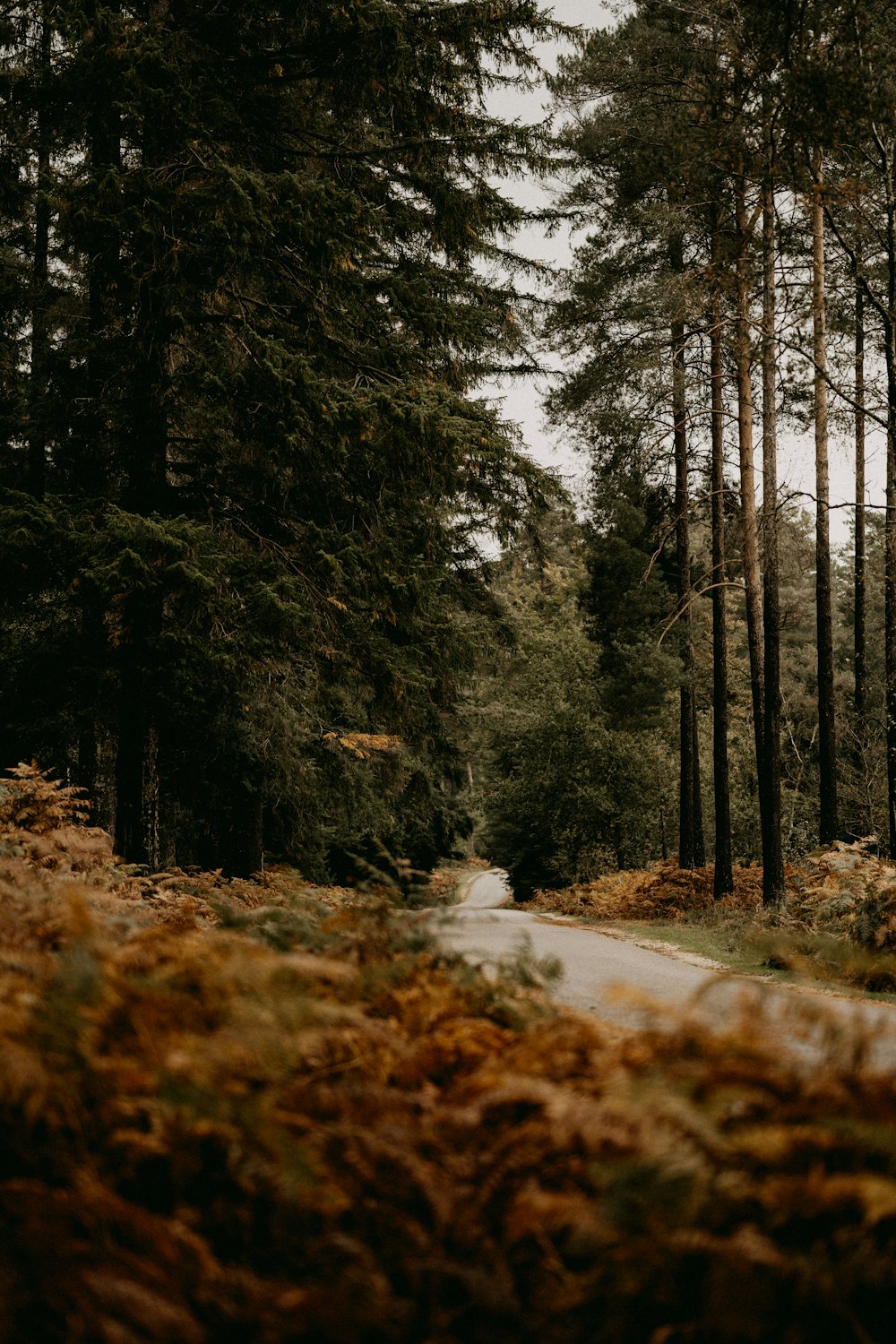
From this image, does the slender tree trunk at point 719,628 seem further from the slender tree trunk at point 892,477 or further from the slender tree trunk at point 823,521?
the slender tree trunk at point 892,477

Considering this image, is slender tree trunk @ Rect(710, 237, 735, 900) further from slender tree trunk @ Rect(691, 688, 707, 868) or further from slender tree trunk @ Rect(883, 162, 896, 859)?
slender tree trunk @ Rect(883, 162, 896, 859)

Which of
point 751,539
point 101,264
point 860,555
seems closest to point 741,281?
point 751,539

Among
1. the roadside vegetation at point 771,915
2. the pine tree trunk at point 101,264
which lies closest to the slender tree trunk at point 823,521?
the roadside vegetation at point 771,915

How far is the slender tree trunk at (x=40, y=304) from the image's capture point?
11.1 meters

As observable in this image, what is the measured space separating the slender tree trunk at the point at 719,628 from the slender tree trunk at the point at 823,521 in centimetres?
183

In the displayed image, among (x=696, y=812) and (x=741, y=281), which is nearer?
(x=741, y=281)

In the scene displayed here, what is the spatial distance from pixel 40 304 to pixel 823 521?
578 inches

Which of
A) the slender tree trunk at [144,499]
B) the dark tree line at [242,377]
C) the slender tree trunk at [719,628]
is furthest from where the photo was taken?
the slender tree trunk at [719,628]

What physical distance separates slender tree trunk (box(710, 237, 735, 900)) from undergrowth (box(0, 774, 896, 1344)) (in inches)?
600

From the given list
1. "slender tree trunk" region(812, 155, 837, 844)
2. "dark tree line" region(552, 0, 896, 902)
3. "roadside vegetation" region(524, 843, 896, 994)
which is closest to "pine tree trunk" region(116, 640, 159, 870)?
"roadside vegetation" region(524, 843, 896, 994)

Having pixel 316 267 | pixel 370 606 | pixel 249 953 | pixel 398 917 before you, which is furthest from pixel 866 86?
pixel 249 953

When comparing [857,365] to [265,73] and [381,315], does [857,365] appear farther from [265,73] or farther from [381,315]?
[265,73]

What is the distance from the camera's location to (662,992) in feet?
21.5

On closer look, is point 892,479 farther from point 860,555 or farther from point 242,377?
point 242,377
